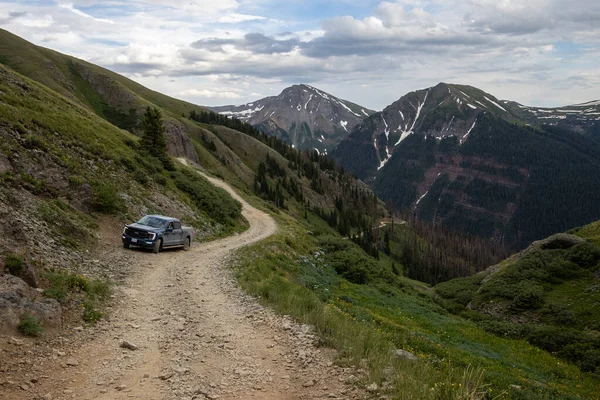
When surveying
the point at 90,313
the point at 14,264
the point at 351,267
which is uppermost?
the point at 14,264

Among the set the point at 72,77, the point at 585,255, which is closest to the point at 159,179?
the point at 585,255

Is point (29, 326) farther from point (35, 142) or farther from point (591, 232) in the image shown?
point (591, 232)

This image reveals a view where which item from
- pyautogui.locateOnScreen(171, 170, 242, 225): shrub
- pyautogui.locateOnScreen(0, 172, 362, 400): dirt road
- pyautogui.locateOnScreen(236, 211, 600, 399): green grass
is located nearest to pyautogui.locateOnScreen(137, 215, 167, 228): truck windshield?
pyautogui.locateOnScreen(236, 211, 600, 399): green grass

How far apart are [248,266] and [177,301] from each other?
7099 mm

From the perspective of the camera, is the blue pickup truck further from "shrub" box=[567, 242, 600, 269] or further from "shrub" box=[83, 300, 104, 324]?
"shrub" box=[567, 242, 600, 269]

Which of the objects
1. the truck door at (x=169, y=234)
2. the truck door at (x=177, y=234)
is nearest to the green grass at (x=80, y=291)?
the truck door at (x=169, y=234)

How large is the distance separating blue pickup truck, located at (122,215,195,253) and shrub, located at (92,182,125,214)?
2.89 m

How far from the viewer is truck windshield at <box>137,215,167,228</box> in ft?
81.3

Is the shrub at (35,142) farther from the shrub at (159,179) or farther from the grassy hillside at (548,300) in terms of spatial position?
the grassy hillside at (548,300)

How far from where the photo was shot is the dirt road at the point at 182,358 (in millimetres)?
7703

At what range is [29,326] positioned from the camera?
30.0 feet

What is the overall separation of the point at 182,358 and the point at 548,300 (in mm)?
29440

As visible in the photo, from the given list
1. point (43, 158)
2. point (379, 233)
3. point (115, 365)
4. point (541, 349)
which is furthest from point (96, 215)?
point (379, 233)

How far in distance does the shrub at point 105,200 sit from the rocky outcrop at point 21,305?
15742mm
